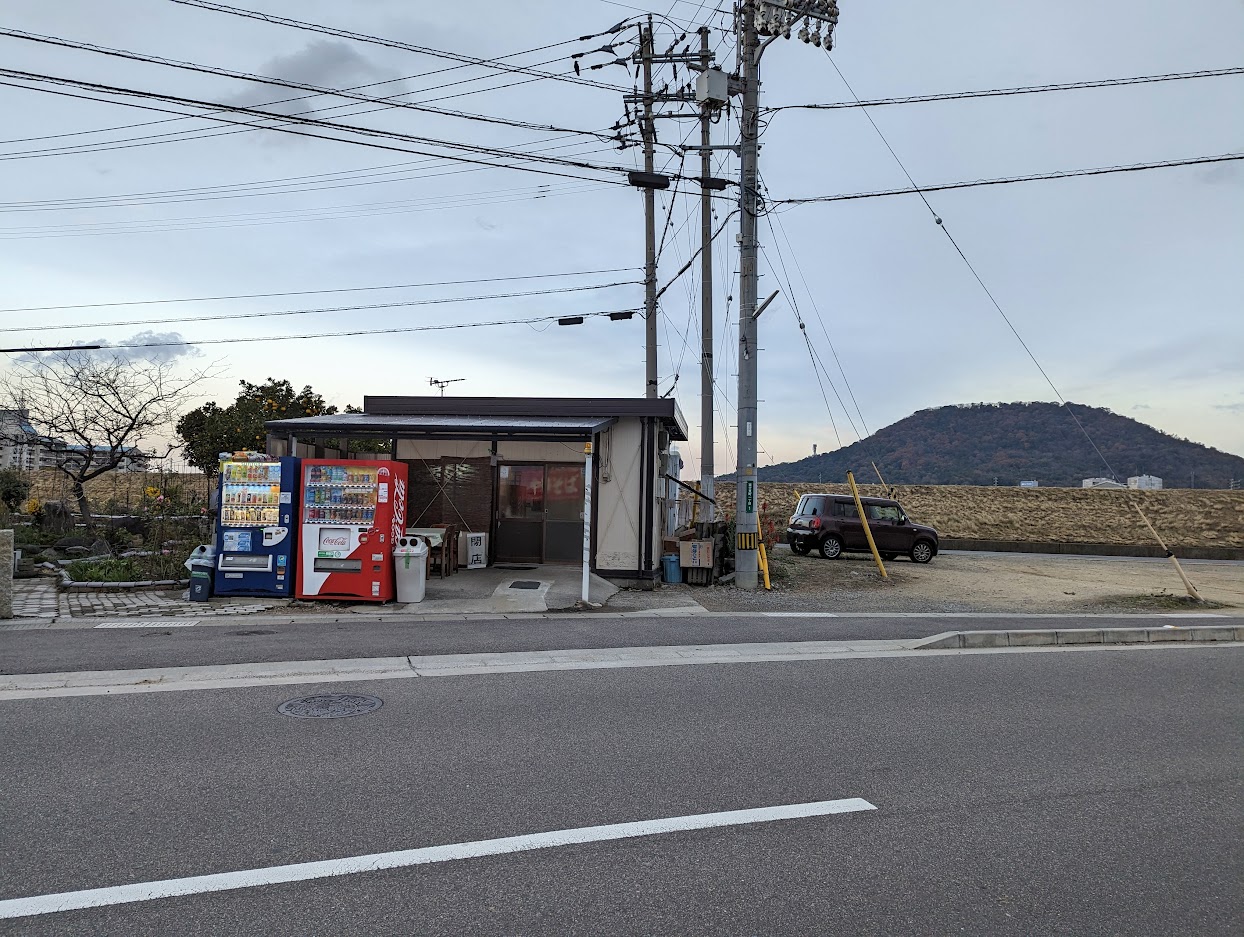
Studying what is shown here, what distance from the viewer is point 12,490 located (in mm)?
22000

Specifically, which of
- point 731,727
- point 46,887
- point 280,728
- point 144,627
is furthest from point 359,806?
point 144,627

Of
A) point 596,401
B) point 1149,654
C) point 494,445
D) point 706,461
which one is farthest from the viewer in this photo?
point 706,461

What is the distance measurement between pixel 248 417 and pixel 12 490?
6615mm

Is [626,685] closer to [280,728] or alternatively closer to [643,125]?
[280,728]

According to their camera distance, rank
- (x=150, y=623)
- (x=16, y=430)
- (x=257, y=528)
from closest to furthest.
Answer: (x=150, y=623) → (x=257, y=528) → (x=16, y=430)

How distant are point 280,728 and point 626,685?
2925 mm

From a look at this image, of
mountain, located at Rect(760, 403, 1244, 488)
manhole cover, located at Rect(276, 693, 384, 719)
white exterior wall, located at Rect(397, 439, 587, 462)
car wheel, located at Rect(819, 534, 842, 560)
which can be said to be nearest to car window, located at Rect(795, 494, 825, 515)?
car wheel, located at Rect(819, 534, 842, 560)

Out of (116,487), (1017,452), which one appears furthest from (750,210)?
(1017,452)

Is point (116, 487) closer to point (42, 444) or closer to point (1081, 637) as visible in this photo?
point (42, 444)

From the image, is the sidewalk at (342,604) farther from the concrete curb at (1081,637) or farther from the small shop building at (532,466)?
the concrete curb at (1081,637)

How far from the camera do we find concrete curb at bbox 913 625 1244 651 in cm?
960

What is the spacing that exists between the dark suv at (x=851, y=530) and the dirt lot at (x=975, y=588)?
18.6 inches

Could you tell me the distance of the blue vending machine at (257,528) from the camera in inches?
481

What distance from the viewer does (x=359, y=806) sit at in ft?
13.7
